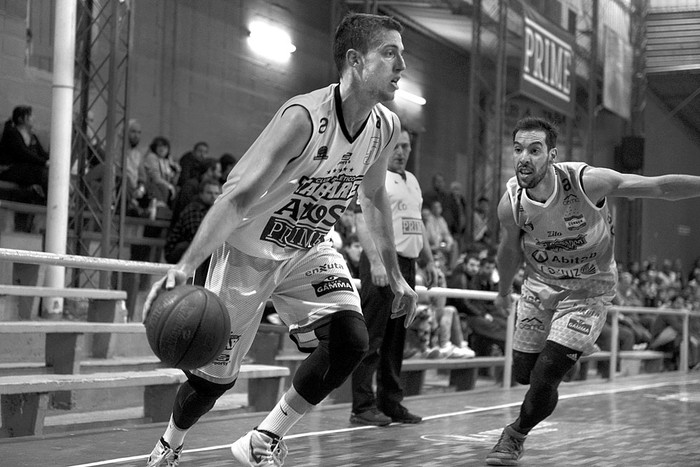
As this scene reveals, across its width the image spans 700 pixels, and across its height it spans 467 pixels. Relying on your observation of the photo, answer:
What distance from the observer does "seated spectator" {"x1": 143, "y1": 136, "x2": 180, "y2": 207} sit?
414 inches

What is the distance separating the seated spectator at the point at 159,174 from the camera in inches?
414

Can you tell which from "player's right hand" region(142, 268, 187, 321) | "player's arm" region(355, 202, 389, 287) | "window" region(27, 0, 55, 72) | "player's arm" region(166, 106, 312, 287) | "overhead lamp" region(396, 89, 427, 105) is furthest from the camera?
"overhead lamp" region(396, 89, 427, 105)

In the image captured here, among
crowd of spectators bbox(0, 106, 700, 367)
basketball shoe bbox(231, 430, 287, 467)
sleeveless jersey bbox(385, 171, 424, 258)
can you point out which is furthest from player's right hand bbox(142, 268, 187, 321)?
crowd of spectators bbox(0, 106, 700, 367)

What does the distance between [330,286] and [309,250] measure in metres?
0.17

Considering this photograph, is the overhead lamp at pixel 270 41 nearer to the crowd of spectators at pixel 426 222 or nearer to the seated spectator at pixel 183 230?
the crowd of spectators at pixel 426 222

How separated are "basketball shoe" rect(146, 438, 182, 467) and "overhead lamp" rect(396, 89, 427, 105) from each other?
44.6ft

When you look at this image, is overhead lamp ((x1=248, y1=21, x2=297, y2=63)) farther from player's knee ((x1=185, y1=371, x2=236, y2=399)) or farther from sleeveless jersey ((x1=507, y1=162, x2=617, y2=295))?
player's knee ((x1=185, y1=371, x2=236, y2=399))

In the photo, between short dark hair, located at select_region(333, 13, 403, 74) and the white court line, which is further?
the white court line

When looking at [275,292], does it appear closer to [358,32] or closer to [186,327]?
[186,327]

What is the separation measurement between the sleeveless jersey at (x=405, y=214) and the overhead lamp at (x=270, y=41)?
7869 millimetres

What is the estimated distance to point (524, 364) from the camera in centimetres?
509

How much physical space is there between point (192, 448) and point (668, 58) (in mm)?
18630

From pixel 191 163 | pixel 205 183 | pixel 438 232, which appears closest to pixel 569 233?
pixel 205 183

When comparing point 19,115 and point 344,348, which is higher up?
point 19,115
